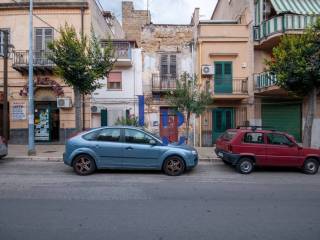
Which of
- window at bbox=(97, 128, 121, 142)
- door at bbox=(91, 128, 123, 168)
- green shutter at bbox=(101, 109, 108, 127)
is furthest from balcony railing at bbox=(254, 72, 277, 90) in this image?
door at bbox=(91, 128, 123, 168)

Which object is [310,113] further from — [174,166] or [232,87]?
[174,166]

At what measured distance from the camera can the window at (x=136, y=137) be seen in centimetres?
1026

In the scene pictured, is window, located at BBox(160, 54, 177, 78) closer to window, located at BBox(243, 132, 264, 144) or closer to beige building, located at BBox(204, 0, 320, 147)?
beige building, located at BBox(204, 0, 320, 147)

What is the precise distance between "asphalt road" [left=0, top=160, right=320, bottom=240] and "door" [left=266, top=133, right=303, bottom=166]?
0.62 m

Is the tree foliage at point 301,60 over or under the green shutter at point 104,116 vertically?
over

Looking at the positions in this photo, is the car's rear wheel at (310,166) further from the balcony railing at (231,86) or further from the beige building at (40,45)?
the beige building at (40,45)

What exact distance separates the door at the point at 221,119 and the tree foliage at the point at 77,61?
831cm

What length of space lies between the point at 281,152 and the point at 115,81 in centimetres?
1209

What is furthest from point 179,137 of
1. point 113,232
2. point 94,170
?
point 113,232

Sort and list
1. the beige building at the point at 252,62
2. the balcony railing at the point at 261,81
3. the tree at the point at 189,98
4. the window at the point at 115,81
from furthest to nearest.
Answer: the window at the point at 115,81, the beige building at the point at 252,62, the balcony railing at the point at 261,81, the tree at the point at 189,98

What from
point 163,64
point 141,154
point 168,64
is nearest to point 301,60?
point 141,154

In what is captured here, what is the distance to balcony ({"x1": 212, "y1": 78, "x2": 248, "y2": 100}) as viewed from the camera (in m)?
19.4

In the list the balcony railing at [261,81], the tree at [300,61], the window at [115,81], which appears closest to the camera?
the tree at [300,61]

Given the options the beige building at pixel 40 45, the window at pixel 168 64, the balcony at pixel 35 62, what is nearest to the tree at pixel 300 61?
the window at pixel 168 64
